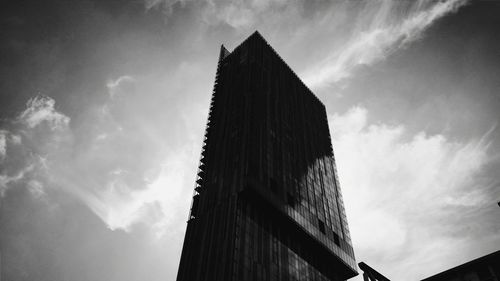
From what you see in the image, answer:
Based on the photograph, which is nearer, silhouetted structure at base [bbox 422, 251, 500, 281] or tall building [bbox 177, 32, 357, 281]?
silhouetted structure at base [bbox 422, 251, 500, 281]

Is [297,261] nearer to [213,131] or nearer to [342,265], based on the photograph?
[342,265]

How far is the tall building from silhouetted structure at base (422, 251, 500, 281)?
26.9 metres

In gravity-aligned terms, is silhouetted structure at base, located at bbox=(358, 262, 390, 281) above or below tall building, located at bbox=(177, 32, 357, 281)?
below

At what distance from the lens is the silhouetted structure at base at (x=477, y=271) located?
106 ft

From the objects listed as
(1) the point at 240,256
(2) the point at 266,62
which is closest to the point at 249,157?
(1) the point at 240,256

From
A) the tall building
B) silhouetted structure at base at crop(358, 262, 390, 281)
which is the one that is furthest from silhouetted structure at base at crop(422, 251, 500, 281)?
the tall building

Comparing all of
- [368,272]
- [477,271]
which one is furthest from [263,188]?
[477,271]

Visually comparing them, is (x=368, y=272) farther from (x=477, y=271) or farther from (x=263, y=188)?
(x=263, y=188)

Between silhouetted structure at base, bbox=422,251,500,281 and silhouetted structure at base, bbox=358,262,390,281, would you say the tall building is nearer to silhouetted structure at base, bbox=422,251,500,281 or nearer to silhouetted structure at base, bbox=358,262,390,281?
silhouetted structure at base, bbox=358,262,390,281

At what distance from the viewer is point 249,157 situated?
6656cm

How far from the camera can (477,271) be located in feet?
108

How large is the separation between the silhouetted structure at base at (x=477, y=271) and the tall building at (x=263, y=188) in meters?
26.9

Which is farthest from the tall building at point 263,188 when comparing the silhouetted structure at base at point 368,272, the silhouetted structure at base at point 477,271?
the silhouetted structure at base at point 477,271

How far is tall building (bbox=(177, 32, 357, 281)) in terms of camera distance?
56.2 meters
